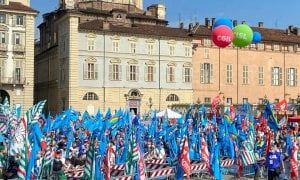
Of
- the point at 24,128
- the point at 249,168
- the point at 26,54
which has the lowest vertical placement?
the point at 249,168

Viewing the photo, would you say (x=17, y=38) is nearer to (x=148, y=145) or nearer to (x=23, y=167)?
(x=148, y=145)

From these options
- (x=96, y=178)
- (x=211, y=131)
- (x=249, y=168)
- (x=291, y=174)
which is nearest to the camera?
(x=96, y=178)

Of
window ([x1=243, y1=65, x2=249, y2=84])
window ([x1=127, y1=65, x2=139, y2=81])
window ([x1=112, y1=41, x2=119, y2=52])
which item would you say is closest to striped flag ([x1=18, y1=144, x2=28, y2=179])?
window ([x1=112, y1=41, x2=119, y2=52])

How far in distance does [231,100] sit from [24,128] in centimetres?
5125

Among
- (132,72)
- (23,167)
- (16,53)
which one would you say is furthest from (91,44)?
(23,167)

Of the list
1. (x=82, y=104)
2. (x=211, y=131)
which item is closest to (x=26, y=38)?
(x=82, y=104)

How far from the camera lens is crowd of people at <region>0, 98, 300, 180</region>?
17.2m

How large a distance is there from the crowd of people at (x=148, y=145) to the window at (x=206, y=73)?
34.3m

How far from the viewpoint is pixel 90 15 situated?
220 ft

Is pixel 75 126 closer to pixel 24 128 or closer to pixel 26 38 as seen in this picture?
pixel 24 128

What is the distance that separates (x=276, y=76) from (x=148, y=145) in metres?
49.2

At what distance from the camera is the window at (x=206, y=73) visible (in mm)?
65062

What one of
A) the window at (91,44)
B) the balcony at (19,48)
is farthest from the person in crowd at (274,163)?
the balcony at (19,48)

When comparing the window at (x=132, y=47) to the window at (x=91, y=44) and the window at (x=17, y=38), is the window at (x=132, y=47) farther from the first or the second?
the window at (x=17, y=38)
